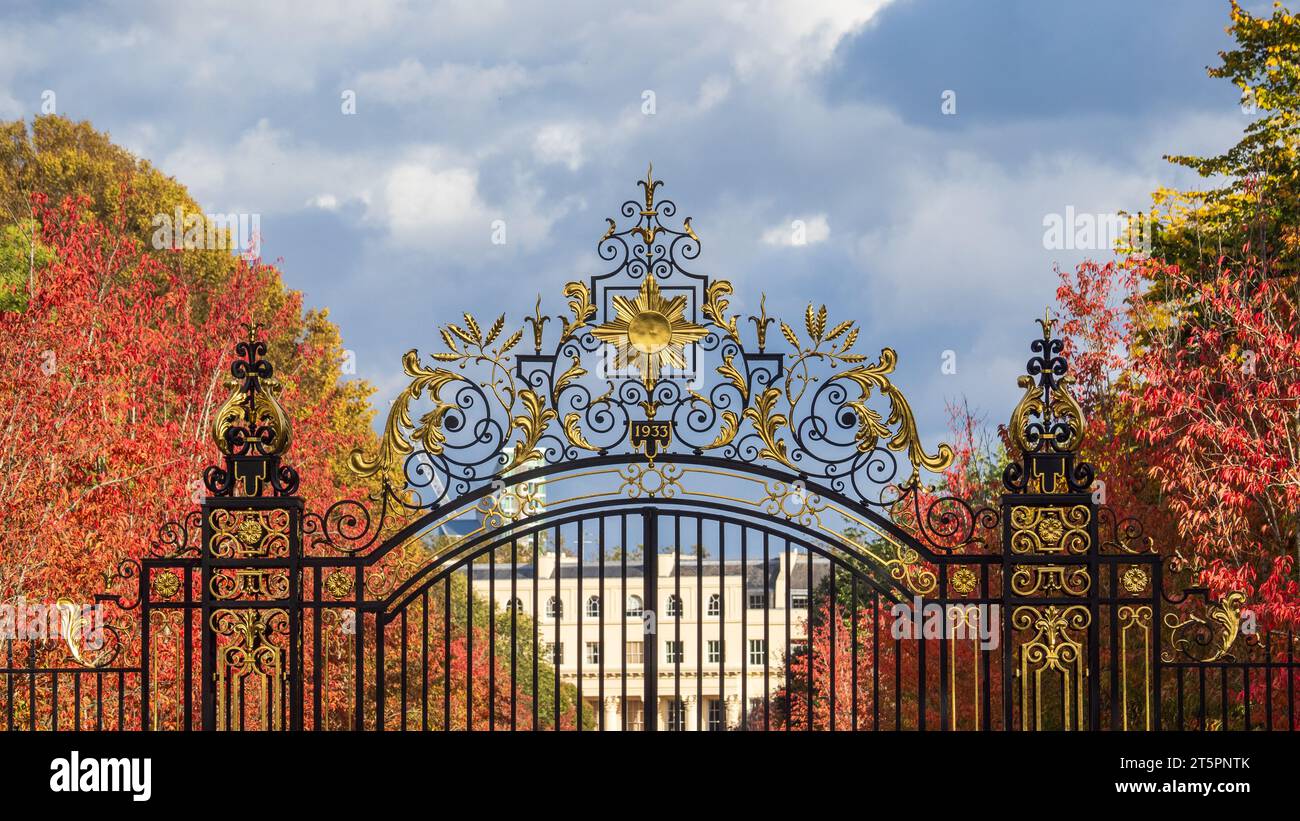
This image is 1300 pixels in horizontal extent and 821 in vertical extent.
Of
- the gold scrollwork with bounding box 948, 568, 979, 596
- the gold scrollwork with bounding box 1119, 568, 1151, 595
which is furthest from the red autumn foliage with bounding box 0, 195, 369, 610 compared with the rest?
the gold scrollwork with bounding box 1119, 568, 1151, 595

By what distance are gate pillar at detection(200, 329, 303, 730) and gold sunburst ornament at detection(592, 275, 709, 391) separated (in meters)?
1.96

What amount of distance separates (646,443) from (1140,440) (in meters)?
7.02

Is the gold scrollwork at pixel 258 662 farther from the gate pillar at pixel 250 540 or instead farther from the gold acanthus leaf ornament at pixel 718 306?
the gold acanthus leaf ornament at pixel 718 306

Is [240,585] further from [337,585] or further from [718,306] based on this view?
[718,306]

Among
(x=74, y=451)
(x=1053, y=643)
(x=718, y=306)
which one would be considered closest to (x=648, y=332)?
(x=718, y=306)

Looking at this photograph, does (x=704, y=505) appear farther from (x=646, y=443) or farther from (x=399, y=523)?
(x=399, y=523)

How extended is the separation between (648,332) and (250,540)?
257 cm

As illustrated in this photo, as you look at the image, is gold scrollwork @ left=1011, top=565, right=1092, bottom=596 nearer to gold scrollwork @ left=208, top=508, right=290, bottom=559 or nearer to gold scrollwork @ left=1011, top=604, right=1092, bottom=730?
gold scrollwork @ left=1011, top=604, right=1092, bottom=730

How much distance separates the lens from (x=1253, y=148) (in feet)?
48.1

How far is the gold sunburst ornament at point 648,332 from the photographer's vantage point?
A: 26.2ft

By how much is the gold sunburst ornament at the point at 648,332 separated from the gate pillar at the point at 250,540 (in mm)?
1956

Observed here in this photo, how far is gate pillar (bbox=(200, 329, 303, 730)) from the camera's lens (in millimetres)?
7949

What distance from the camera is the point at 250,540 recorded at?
26.2 ft
